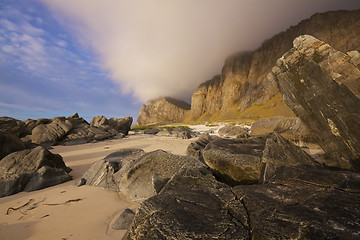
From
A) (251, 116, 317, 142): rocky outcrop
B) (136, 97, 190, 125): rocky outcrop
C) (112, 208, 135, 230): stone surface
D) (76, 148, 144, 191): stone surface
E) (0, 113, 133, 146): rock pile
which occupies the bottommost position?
(112, 208, 135, 230): stone surface

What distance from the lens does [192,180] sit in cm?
306

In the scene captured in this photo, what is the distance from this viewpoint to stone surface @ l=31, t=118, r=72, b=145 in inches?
582

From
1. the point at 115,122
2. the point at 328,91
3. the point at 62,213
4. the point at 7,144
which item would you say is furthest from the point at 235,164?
the point at 115,122

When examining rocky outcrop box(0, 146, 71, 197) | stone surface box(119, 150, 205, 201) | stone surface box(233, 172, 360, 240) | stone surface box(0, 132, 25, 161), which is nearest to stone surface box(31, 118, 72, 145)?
stone surface box(0, 132, 25, 161)

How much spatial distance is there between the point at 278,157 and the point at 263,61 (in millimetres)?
80049

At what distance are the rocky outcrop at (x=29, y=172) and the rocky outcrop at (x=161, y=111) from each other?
408 feet

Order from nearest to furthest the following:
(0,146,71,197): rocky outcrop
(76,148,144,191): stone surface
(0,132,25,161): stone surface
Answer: (0,146,71,197): rocky outcrop → (76,148,144,191): stone surface → (0,132,25,161): stone surface

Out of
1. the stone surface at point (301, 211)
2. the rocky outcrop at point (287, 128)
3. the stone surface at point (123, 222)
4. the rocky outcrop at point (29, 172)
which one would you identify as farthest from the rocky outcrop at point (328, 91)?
the rocky outcrop at point (29, 172)

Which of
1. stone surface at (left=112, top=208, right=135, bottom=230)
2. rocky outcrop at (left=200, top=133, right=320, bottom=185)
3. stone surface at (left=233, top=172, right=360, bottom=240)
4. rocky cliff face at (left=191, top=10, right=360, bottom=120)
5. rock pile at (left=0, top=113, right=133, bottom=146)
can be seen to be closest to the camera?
stone surface at (left=233, top=172, right=360, bottom=240)

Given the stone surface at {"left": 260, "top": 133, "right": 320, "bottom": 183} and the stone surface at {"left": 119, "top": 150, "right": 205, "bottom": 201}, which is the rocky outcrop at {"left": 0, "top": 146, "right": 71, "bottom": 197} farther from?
the stone surface at {"left": 260, "top": 133, "right": 320, "bottom": 183}

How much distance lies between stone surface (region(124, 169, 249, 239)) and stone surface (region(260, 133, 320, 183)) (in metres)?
1.41

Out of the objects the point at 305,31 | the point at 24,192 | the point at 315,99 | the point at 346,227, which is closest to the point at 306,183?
the point at 346,227

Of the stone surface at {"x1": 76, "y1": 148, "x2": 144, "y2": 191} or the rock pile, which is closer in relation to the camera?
the stone surface at {"x1": 76, "y1": 148, "x2": 144, "y2": 191}

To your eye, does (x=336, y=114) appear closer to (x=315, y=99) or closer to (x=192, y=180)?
(x=315, y=99)
